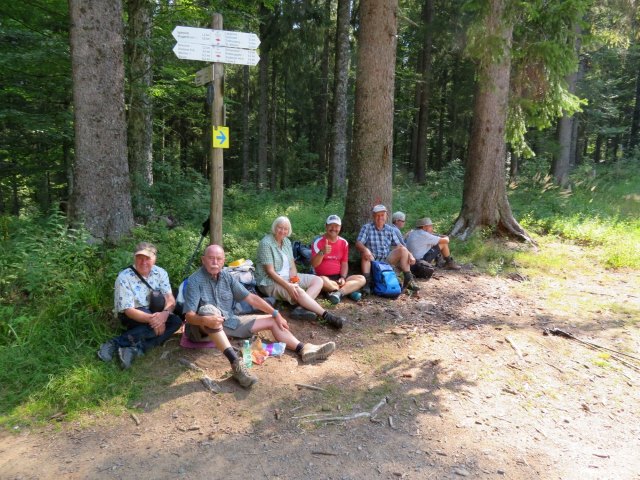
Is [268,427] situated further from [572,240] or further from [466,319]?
[572,240]

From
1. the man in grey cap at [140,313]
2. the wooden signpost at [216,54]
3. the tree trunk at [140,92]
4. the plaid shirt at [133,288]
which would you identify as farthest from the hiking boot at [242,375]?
the tree trunk at [140,92]

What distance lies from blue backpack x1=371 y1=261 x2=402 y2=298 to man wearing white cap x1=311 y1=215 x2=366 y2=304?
24 cm

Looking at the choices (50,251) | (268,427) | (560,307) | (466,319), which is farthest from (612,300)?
(50,251)

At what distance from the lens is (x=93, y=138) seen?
5.57 meters

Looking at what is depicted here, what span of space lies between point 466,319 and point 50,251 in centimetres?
510

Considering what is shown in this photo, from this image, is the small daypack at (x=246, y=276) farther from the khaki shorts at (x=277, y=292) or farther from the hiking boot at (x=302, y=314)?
the hiking boot at (x=302, y=314)

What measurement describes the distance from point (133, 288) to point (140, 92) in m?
5.81

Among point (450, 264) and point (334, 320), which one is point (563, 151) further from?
point (334, 320)

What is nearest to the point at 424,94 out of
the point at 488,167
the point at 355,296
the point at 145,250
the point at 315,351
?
the point at 488,167

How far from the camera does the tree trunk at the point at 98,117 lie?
5445 millimetres

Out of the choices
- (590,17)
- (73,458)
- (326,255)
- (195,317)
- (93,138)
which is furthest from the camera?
(590,17)

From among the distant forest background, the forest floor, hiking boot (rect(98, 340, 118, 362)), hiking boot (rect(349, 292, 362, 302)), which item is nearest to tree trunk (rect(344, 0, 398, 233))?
the distant forest background

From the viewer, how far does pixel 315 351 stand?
15.1 ft

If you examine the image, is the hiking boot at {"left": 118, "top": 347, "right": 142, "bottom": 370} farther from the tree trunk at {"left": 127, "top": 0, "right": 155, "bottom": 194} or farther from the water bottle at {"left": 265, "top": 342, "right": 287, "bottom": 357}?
the tree trunk at {"left": 127, "top": 0, "right": 155, "bottom": 194}
